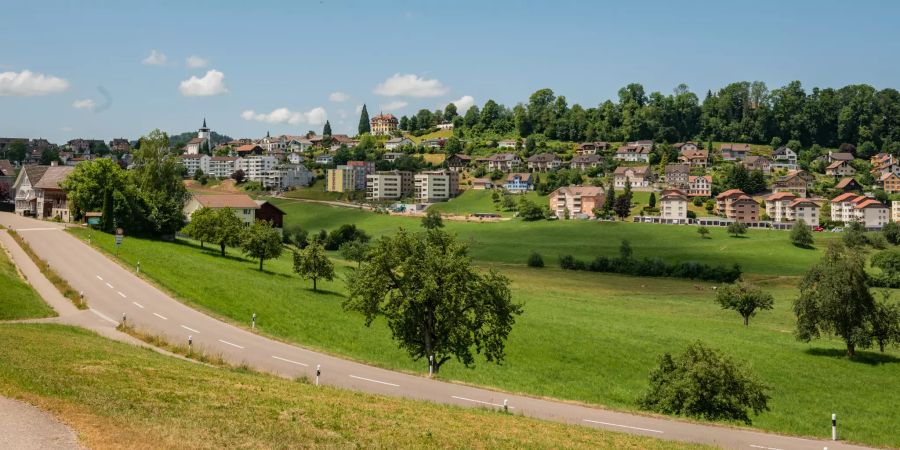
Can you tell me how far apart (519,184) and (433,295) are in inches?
6442

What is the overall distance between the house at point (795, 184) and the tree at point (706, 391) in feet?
539

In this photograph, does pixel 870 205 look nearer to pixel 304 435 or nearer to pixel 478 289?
pixel 478 289

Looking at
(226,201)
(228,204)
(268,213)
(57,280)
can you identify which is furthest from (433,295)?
(268,213)

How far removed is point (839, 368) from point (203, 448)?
43.5m

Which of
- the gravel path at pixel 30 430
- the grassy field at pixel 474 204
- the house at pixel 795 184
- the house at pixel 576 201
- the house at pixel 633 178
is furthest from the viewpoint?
the house at pixel 633 178

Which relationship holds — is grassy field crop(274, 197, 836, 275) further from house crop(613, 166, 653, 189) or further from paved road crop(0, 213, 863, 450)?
paved road crop(0, 213, 863, 450)

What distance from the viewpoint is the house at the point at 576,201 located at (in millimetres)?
167375

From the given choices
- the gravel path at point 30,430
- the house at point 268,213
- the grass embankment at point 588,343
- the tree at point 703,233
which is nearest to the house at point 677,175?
the tree at point 703,233

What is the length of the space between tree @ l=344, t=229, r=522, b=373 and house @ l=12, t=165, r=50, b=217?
73722 mm

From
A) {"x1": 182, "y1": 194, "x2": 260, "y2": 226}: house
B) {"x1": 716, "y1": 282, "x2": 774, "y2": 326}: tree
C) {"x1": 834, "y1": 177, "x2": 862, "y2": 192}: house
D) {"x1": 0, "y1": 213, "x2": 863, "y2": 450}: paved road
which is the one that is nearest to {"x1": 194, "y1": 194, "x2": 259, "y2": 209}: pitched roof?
{"x1": 182, "y1": 194, "x2": 260, "y2": 226}: house

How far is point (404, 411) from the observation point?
19531mm

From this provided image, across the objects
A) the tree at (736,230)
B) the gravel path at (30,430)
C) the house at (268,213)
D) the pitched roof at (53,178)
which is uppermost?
the pitched roof at (53,178)

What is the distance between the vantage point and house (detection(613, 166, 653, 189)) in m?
189

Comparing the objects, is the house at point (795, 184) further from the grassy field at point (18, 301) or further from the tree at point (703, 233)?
the grassy field at point (18, 301)
